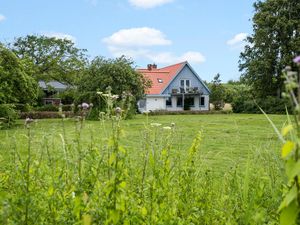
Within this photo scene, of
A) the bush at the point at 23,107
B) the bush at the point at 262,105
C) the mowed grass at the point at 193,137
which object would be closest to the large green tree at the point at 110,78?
the bush at the point at 23,107

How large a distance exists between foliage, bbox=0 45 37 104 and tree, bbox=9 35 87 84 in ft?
61.6

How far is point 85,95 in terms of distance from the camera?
27.7 meters

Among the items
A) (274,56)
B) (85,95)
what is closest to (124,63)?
(85,95)

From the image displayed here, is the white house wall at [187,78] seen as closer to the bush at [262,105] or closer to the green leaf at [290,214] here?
the bush at [262,105]

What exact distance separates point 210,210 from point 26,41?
43.7m

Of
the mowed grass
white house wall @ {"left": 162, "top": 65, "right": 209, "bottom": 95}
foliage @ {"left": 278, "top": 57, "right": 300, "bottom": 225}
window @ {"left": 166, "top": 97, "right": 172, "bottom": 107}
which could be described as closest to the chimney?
white house wall @ {"left": 162, "top": 65, "right": 209, "bottom": 95}

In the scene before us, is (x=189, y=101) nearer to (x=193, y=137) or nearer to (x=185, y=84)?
(x=185, y=84)

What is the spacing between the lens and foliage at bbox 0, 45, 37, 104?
66.3ft

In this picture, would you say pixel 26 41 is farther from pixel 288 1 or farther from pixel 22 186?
pixel 22 186

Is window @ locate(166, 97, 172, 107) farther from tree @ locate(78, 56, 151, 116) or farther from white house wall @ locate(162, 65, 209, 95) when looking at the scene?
tree @ locate(78, 56, 151, 116)

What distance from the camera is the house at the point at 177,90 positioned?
46.2m

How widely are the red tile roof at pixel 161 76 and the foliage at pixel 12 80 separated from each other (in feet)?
80.3

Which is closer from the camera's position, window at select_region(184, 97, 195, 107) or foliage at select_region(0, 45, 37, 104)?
foliage at select_region(0, 45, 37, 104)

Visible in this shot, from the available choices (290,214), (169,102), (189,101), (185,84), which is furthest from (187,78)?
(290,214)
